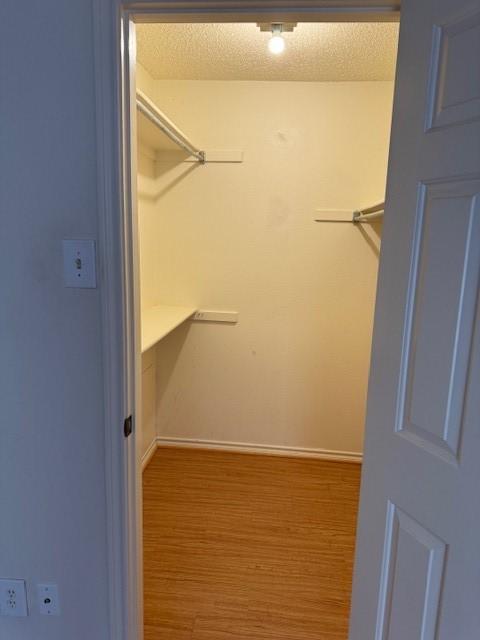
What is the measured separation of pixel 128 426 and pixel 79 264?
0.46m

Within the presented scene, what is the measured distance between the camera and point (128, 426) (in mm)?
1117

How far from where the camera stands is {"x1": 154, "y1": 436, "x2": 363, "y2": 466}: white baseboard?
2.93 m

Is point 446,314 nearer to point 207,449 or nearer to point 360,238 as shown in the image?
point 360,238

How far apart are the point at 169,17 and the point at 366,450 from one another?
120cm

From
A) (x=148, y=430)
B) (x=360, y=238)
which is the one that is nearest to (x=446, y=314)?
(x=360, y=238)

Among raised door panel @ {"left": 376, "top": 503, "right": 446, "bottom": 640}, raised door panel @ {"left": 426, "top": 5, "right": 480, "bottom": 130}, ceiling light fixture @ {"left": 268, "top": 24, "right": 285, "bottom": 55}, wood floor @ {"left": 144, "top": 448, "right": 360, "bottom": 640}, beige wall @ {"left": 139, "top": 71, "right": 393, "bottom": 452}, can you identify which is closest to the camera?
raised door panel @ {"left": 426, "top": 5, "right": 480, "bottom": 130}

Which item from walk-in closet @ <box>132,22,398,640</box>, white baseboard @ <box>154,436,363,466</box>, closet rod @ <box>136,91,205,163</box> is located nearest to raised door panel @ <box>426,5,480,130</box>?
closet rod @ <box>136,91,205,163</box>

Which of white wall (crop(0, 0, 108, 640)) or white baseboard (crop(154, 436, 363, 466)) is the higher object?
white wall (crop(0, 0, 108, 640))

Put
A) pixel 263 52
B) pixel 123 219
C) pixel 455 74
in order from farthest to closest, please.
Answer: pixel 263 52
pixel 123 219
pixel 455 74

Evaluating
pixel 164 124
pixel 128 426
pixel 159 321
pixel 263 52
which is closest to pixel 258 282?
pixel 159 321

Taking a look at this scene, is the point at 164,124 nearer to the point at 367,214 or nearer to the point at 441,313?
the point at 367,214

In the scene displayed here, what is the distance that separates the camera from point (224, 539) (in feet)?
6.83

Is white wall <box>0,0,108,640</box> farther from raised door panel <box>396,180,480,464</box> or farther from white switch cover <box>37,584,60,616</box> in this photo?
raised door panel <box>396,180,480,464</box>

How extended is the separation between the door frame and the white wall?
0.03 metres
